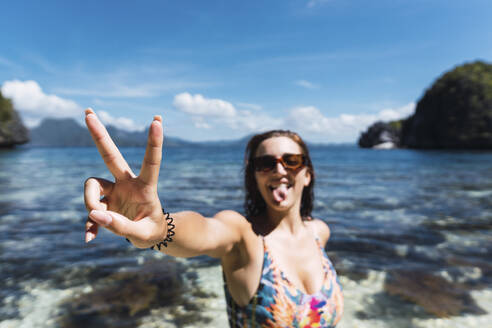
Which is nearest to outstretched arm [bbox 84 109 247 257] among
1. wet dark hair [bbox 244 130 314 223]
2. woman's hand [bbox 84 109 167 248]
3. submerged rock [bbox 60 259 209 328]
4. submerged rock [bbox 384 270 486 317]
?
woman's hand [bbox 84 109 167 248]

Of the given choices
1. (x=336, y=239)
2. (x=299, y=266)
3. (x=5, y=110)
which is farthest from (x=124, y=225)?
(x=5, y=110)

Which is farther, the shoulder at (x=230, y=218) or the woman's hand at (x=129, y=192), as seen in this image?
the shoulder at (x=230, y=218)

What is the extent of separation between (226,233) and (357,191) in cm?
1468

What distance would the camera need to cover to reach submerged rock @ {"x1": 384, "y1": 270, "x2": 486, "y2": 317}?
4.53 m

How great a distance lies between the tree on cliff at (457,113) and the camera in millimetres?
84688

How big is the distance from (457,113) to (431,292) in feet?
350

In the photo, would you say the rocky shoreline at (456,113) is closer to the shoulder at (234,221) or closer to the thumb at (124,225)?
the shoulder at (234,221)

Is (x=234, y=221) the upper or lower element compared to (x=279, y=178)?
lower

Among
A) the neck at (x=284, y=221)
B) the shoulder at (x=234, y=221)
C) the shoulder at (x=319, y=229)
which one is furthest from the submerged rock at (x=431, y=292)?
the shoulder at (x=234, y=221)

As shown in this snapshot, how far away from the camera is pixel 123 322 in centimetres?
423

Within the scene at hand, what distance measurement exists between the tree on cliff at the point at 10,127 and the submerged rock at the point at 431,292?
341 feet

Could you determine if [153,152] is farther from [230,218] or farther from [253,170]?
[253,170]

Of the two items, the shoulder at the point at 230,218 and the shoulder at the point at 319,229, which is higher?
the shoulder at the point at 230,218

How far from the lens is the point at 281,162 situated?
271 centimetres
